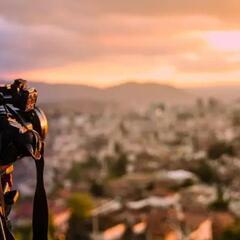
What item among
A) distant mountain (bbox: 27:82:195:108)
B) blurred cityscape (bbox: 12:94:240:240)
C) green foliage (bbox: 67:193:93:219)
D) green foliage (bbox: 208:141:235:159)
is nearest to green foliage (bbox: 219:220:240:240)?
blurred cityscape (bbox: 12:94:240:240)

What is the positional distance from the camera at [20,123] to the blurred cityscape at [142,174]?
315 millimetres

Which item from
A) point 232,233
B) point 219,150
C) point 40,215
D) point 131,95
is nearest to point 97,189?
point 219,150

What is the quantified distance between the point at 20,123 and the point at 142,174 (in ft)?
37.1

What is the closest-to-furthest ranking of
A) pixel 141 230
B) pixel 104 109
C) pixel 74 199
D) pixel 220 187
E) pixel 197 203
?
pixel 141 230, pixel 74 199, pixel 197 203, pixel 220 187, pixel 104 109

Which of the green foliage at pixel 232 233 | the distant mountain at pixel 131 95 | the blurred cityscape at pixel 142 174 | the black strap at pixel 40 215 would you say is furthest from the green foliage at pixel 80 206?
the black strap at pixel 40 215

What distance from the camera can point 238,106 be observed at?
18.7 meters

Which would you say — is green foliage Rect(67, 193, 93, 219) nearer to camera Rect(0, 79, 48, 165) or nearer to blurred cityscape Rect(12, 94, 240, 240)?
blurred cityscape Rect(12, 94, 240, 240)

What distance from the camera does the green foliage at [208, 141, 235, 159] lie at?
42.3 feet

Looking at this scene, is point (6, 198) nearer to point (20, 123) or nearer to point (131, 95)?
point (20, 123)

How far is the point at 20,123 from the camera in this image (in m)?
0.51

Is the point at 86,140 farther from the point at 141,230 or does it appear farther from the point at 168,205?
the point at 141,230

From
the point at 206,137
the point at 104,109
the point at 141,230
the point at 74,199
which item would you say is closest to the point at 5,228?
the point at 141,230

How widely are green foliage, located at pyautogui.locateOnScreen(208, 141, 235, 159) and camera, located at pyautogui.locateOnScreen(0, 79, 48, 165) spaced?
40.5 ft

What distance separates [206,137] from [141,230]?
8.97 meters
